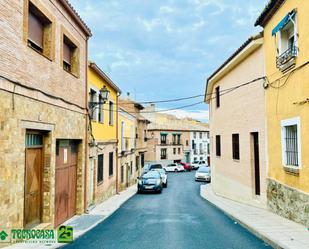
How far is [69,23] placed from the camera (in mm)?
10391

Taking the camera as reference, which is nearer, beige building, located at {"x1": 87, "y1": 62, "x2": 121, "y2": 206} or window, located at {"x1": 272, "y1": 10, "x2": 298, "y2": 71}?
window, located at {"x1": 272, "y1": 10, "x2": 298, "y2": 71}

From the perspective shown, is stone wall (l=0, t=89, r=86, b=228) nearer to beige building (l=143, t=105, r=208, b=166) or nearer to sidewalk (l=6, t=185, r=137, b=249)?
sidewalk (l=6, t=185, r=137, b=249)

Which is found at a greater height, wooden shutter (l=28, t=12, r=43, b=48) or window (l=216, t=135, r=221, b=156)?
wooden shutter (l=28, t=12, r=43, b=48)

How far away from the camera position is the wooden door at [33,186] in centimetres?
775

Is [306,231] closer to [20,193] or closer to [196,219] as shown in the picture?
[196,219]

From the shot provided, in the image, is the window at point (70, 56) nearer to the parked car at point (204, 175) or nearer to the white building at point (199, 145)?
the parked car at point (204, 175)

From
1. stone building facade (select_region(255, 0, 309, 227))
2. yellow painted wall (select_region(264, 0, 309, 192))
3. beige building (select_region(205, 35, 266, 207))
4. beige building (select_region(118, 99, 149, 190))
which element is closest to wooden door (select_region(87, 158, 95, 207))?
beige building (select_region(205, 35, 266, 207))

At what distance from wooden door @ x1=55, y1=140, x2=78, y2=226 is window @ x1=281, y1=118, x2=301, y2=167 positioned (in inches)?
276

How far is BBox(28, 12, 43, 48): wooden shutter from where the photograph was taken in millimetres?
7984

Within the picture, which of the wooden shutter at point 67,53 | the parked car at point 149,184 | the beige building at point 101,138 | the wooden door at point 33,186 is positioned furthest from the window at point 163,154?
the wooden door at point 33,186

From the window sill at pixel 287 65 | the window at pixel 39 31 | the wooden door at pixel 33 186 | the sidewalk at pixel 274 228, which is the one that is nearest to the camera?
the sidewalk at pixel 274 228

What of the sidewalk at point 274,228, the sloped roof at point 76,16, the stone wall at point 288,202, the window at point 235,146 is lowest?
the sidewalk at point 274,228

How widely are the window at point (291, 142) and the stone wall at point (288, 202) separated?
2.71 feet

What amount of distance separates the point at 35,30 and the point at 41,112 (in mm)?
2174
